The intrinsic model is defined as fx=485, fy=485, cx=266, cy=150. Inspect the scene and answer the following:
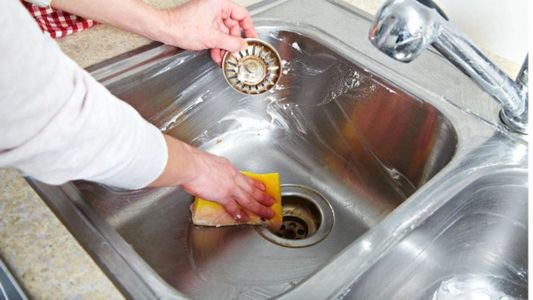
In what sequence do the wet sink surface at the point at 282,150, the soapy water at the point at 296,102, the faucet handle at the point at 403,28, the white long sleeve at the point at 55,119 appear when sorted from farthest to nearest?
the soapy water at the point at 296,102
the wet sink surface at the point at 282,150
the faucet handle at the point at 403,28
the white long sleeve at the point at 55,119

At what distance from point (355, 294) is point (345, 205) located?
33 centimetres

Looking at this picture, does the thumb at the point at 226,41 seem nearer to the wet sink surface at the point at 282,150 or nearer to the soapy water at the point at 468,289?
the wet sink surface at the point at 282,150

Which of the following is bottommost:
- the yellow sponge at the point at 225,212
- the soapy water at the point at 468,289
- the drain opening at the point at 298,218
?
the drain opening at the point at 298,218

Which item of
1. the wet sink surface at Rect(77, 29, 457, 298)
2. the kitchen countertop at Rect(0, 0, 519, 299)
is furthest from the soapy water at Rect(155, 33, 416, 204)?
the kitchen countertop at Rect(0, 0, 519, 299)

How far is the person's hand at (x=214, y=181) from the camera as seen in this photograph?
56 cm

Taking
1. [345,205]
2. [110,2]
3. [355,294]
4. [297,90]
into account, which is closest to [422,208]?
[355,294]

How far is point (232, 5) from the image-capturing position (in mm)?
791

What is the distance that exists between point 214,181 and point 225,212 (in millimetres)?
116

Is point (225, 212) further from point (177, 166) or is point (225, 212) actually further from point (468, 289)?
point (468, 289)

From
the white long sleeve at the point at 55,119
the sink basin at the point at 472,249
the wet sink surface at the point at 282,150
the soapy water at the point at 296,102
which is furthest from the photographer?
the soapy water at the point at 296,102

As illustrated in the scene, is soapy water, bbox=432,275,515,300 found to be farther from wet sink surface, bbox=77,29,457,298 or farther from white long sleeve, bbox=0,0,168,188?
white long sleeve, bbox=0,0,168,188

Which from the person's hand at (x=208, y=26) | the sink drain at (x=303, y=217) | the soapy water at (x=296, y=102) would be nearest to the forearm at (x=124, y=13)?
the person's hand at (x=208, y=26)

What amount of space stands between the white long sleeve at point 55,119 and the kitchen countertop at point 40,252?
0.08 metres

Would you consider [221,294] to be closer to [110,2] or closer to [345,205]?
[345,205]
